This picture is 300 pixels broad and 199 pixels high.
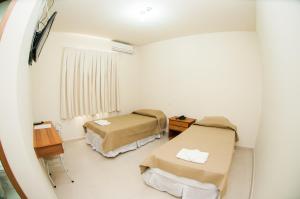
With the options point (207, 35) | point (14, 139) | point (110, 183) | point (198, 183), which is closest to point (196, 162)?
point (198, 183)

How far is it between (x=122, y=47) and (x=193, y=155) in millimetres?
3559

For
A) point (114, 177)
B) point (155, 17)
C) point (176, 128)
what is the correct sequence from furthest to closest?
point (176, 128) < point (155, 17) < point (114, 177)

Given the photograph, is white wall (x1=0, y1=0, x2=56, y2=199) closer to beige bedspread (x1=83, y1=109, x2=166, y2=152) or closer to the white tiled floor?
the white tiled floor

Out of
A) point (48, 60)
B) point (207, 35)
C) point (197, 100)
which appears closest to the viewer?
point (48, 60)

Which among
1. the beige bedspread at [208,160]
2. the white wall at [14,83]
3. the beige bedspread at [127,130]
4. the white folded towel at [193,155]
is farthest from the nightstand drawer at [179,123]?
the white wall at [14,83]

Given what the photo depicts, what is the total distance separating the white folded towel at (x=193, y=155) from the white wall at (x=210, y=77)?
1764 mm

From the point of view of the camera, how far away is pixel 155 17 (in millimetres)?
2652

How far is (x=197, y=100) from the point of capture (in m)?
3.70

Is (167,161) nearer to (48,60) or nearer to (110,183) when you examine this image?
(110,183)

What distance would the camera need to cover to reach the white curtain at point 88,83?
3.46 metres

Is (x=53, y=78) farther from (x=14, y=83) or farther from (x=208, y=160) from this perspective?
(x=208, y=160)

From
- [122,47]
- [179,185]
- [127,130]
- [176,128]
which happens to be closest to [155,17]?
[122,47]

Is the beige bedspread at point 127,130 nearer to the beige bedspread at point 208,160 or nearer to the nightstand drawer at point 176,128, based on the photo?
the nightstand drawer at point 176,128

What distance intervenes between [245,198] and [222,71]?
2495 millimetres
